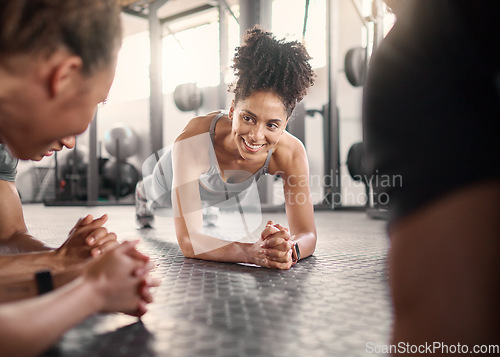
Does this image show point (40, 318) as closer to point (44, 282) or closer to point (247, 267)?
point (44, 282)

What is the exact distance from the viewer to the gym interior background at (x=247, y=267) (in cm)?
63

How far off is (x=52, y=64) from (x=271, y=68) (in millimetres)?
882

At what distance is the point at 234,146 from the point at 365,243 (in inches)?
30.1

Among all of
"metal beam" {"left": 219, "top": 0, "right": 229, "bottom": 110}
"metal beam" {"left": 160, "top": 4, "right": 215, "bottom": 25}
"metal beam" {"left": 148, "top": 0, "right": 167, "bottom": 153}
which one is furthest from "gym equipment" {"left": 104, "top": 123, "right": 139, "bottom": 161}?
"metal beam" {"left": 219, "top": 0, "right": 229, "bottom": 110}

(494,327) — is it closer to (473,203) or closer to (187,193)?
(473,203)

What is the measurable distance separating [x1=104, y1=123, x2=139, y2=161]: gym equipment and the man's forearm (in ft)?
18.0

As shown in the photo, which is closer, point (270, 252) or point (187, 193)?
point (270, 252)

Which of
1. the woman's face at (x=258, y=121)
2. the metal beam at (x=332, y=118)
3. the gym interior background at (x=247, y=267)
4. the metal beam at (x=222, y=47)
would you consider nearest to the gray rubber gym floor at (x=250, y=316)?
the gym interior background at (x=247, y=267)

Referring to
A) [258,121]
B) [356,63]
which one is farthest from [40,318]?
[356,63]

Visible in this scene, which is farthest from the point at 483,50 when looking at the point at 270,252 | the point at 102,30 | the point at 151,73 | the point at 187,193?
the point at 151,73

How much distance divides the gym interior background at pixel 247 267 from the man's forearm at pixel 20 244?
0.31m

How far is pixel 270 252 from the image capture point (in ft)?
3.79

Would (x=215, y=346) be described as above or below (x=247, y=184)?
below

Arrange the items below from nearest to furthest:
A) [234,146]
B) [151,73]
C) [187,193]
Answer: [187,193], [234,146], [151,73]
